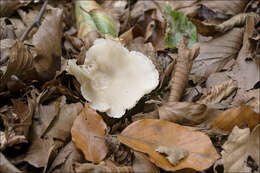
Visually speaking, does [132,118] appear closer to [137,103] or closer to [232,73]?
[137,103]

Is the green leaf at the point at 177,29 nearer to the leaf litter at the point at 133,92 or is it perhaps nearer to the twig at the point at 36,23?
the leaf litter at the point at 133,92

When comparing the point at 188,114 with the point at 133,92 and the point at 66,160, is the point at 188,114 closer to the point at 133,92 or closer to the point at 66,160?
the point at 133,92

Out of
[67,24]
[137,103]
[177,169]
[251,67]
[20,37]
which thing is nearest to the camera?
[177,169]

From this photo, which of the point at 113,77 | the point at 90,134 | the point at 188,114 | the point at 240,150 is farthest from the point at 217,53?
the point at 90,134

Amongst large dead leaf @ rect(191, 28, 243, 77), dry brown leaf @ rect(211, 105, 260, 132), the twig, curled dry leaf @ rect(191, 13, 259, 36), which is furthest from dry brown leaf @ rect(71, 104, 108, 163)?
curled dry leaf @ rect(191, 13, 259, 36)

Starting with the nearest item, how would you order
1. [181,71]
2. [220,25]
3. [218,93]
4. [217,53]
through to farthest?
[218,93], [181,71], [217,53], [220,25]

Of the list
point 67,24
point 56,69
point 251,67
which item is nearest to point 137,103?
A: point 56,69

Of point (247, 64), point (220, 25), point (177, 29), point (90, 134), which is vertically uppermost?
point (220, 25)
